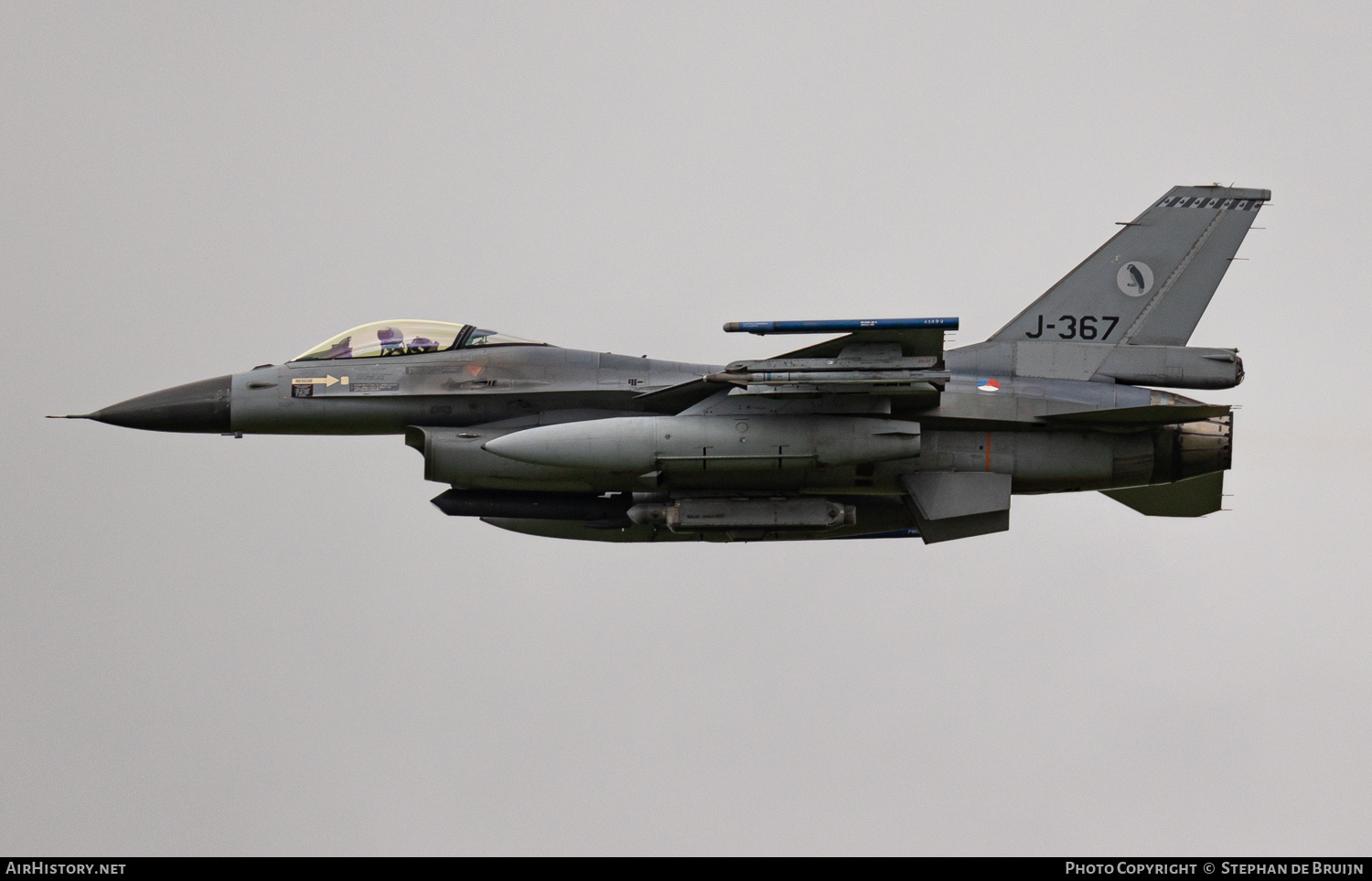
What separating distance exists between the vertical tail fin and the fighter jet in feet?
0.09

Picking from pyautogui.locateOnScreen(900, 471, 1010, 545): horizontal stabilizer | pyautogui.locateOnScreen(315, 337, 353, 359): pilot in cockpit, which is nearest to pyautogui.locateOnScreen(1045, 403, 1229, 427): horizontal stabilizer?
pyautogui.locateOnScreen(900, 471, 1010, 545): horizontal stabilizer

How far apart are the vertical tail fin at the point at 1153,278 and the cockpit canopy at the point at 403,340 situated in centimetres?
655

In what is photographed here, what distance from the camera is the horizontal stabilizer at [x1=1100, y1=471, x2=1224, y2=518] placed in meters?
20.2

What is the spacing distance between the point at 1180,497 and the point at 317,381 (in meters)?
11.2

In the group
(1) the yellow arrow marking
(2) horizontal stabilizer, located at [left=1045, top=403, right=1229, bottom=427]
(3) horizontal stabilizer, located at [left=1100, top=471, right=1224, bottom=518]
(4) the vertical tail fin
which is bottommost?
(3) horizontal stabilizer, located at [left=1100, top=471, right=1224, bottom=518]

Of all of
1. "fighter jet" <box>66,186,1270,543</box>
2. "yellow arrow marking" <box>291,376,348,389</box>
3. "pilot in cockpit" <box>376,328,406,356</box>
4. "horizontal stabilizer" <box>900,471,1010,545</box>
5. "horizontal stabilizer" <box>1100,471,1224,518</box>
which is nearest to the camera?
"fighter jet" <box>66,186,1270,543</box>

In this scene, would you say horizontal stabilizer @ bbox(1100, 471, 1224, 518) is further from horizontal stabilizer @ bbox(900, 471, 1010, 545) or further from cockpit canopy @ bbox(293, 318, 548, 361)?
cockpit canopy @ bbox(293, 318, 548, 361)

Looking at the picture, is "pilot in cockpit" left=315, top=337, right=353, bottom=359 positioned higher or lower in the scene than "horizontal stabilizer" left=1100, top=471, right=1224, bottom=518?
higher

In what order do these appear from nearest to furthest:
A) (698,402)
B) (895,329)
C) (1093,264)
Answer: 1. (895,329)
2. (698,402)
3. (1093,264)

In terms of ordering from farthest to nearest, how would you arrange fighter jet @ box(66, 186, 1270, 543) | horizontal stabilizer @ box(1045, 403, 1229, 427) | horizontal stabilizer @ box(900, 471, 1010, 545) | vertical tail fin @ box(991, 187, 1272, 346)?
1. vertical tail fin @ box(991, 187, 1272, 346)
2. horizontal stabilizer @ box(900, 471, 1010, 545)
3. horizontal stabilizer @ box(1045, 403, 1229, 427)
4. fighter jet @ box(66, 186, 1270, 543)

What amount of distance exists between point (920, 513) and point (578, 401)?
14.4 feet
